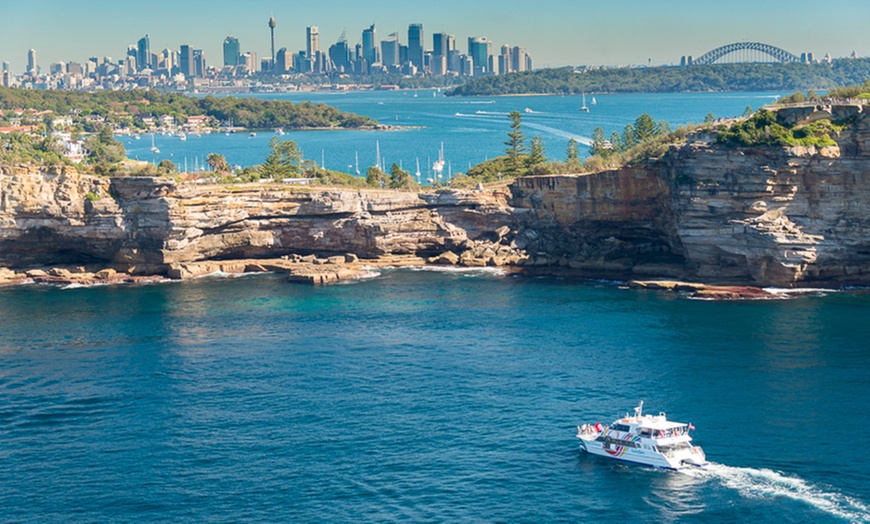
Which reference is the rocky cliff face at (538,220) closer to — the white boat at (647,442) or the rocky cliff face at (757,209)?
the rocky cliff face at (757,209)

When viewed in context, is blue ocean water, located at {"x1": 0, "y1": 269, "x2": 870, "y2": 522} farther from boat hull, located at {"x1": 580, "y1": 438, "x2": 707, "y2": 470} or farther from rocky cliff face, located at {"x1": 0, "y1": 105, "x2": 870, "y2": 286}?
rocky cliff face, located at {"x1": 0, "y1": 105, "x2": 870, "y2": 286}

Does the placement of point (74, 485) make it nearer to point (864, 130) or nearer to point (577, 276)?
point (577, 276)

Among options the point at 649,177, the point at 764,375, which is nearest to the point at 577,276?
the point at 649,177

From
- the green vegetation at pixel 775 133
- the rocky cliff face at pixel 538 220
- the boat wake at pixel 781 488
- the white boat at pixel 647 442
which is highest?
the green vegetation at pixel 775 133

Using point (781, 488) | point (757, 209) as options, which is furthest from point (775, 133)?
point (781, 488)

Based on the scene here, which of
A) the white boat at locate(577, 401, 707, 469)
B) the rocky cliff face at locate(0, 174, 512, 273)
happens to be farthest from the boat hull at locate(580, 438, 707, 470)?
the rocky cliff face at locate(0, 174, 512, 273)

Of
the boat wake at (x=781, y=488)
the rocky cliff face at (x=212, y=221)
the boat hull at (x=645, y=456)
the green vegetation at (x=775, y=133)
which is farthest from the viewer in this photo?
the rocky cliff face at (x=212, y=221)

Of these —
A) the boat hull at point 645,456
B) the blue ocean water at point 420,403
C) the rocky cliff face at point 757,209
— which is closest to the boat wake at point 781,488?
the blue ocean water at point 420,403

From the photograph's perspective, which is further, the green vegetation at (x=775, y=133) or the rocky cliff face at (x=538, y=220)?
the green vegetation at (x=775, y=133)
